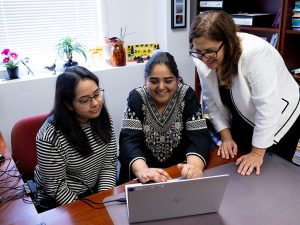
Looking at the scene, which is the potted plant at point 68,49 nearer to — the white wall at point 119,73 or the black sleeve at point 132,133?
the white wall at point 119,73

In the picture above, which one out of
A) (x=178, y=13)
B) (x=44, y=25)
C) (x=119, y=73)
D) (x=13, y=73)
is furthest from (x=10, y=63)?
(x=178, y=13)

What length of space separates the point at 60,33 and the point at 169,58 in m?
1.45

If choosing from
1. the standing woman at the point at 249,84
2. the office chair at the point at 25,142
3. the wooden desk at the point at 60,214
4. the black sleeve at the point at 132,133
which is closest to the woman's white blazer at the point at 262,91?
the standing woman at the point at 249,84

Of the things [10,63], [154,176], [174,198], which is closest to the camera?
[174,198]

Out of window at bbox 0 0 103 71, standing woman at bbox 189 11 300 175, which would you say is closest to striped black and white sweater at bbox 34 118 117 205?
standing woman at bbox 189 11 300 175

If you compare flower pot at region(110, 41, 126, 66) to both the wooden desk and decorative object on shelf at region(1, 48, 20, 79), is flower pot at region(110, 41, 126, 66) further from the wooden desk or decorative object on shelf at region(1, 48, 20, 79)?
the wooden desk

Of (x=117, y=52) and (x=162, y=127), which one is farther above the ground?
(x=117, y=52)

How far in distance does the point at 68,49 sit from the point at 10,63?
45 centimetres

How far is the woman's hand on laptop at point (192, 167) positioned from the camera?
1.14m

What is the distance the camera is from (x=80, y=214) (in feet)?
3.21

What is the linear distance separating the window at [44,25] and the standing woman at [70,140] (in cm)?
129

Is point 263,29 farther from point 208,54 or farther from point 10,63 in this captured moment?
point 10,63

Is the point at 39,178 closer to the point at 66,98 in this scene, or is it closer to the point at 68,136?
the point at 68,136

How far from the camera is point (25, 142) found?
5.23 feet
